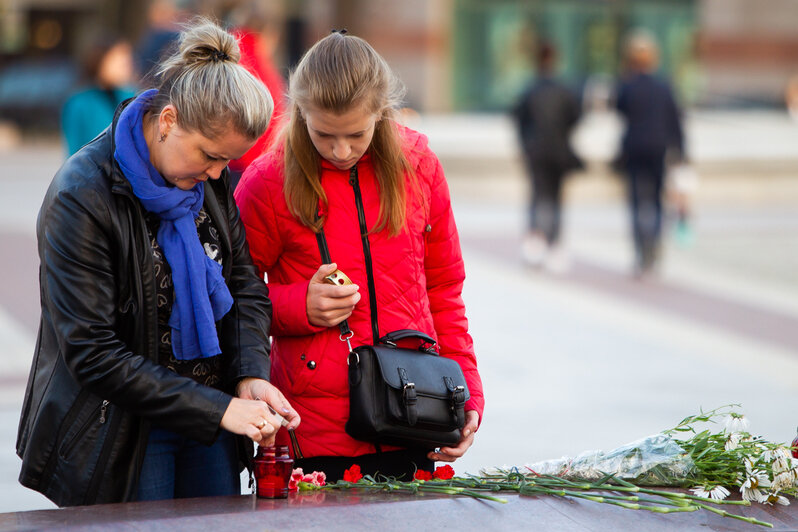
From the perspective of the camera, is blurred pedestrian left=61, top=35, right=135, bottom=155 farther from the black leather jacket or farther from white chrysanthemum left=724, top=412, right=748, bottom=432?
white chrysanthemum left=724, top=412, right=748, bottom=432

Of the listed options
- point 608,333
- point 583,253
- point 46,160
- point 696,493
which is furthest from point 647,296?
point 46,160

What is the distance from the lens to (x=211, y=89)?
8.94 ft

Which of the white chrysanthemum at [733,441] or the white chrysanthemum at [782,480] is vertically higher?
the white chrysanthemum at [733,441]

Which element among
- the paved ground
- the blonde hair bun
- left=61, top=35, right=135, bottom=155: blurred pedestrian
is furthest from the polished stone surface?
left=61, top=35, right=135, bottom=155: blurred pedestrian

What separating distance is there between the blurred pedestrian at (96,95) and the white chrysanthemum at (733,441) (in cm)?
464

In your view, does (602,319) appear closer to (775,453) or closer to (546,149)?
(546,149)

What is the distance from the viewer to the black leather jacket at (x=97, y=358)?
Answer: 270 cm

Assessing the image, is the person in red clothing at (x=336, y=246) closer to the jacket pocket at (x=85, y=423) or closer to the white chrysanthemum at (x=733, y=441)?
the jacket pocket at (x=85, y=423)

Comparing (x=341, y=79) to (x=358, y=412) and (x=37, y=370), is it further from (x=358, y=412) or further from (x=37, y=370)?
(x=37, y=370)

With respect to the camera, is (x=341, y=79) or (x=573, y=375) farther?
(x=573, y=375)

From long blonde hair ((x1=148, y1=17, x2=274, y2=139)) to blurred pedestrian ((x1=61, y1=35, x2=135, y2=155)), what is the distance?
162 inches

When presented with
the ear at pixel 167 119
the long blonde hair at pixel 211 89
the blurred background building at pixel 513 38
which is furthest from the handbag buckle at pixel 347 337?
the blurred background building at pixel 513 38

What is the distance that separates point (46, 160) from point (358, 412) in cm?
1981

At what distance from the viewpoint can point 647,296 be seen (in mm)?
10406
